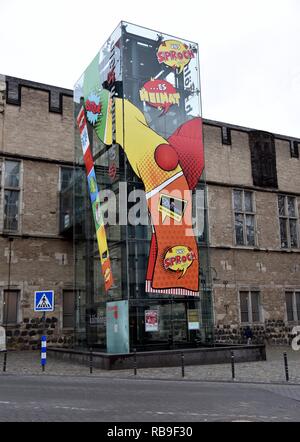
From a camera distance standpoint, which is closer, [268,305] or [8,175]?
[8,175]

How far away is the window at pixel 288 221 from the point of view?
29.7 meters

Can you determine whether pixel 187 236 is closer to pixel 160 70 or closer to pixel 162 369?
pixel 162 369

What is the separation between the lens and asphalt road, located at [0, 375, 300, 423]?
291 inches

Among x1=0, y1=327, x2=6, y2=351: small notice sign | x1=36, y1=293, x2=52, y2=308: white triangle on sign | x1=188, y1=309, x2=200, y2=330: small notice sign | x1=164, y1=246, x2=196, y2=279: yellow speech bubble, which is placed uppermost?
x1=164, y1=246, x2=196, y2=279: yellow speech bubble

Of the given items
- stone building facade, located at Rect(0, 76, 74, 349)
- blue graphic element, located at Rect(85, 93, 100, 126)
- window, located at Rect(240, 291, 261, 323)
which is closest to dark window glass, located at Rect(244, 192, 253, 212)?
window, located at Rect(240, 291, 261, 323)

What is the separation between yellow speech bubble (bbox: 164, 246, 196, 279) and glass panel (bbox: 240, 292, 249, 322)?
9.62 m

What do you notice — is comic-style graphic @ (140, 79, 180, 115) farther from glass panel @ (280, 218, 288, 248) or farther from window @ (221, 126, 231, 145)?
glass panel @ (280, 218, 288, 248)

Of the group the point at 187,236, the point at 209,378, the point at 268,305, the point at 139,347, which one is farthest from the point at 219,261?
the point at 209,378

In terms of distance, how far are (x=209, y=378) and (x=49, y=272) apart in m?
11.4

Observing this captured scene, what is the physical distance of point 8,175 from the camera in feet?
73.7

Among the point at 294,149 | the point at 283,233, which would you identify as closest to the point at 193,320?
the point at 283,233

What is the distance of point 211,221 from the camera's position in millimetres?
27172

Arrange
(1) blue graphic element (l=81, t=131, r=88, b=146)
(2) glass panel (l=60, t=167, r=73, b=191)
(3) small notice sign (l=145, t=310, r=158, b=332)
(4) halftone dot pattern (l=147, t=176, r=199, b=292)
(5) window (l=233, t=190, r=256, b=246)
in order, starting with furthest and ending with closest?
(5) window (l=233, t=190, r=256, b=246) < (2) glass panel (l=60, t=167, r=73, b=191) < (1) blue graphic element (l=81, t=131, r=88, b=146) < (4) halftone dot pattern (l=147, t=176, r=199, b=292) < (3) small notice sign (l=145, t=310, r=158, b=332)
